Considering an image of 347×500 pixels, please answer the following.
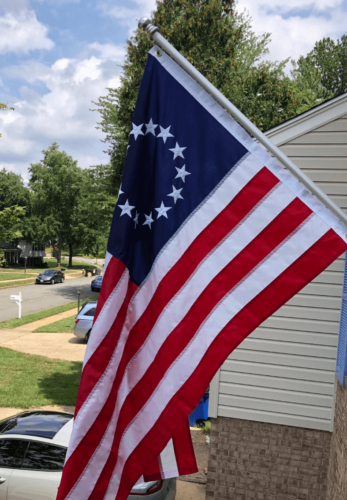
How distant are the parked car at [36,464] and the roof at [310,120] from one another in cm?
523

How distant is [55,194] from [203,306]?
2465 inches

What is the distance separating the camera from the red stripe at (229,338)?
2535 millimetres

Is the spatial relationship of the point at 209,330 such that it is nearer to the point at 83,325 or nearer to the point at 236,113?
the point at 236,113

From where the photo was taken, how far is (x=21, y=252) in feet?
211

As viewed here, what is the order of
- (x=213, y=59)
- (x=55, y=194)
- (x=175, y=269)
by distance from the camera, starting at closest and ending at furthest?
(x=175, y=269), (x=213, y=59), (x=55, y=194)

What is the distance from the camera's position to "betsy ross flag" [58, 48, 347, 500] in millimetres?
2648

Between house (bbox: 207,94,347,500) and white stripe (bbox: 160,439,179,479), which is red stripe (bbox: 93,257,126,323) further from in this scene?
house (bbox: 207,94,347,500)

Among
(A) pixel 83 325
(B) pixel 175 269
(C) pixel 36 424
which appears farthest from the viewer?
(A) pixel 83 325

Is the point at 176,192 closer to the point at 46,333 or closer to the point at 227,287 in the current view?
the point at 227,287

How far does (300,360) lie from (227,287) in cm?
418

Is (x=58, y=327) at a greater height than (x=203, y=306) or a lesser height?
lesser

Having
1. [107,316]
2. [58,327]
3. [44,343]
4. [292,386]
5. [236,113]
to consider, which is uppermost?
[236,113]

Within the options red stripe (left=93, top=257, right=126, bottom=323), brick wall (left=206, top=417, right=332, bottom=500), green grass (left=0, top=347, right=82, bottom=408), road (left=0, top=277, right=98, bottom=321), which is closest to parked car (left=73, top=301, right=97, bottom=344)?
green grass (left=0, top=347, right=82, bottom=408)

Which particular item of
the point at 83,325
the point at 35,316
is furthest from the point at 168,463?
the point at 35,316
